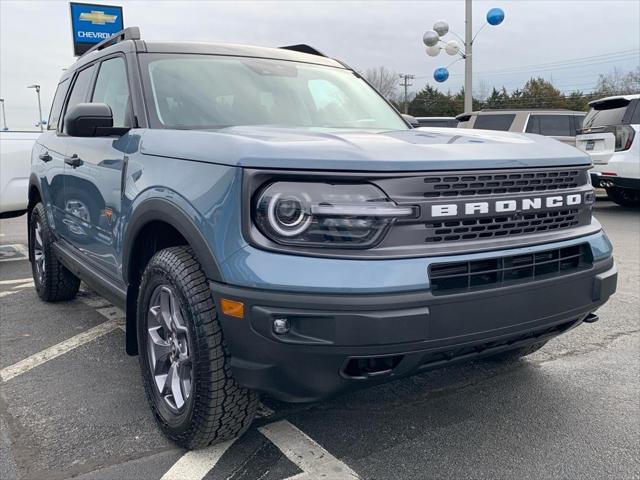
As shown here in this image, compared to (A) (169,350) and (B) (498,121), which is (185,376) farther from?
(B) (498,121)

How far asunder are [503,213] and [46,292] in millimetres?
4099

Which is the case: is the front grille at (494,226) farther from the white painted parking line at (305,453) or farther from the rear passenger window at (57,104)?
the rear passenger window at (57,104)

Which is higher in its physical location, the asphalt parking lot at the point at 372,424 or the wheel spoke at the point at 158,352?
the wheel spoke at the point at 158,352

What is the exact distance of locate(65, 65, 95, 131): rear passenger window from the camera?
427 centimetres

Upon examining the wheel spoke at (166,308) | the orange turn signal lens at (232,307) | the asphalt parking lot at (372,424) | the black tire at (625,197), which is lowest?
the asphalt parking lot at (372,424)

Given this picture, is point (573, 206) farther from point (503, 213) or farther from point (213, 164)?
point (213, 164)

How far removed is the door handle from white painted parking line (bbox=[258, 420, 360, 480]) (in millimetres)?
2066

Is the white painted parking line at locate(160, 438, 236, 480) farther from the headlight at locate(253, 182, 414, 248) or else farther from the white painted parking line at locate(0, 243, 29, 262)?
the white painted parking line at locate(0, 243, 29, 262)

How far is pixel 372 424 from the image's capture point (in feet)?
9.28

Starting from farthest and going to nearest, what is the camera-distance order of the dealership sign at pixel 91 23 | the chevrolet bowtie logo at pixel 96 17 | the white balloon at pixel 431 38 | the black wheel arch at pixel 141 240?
the white balloon at pixel 431 38 < the chevrolet bowtie logo at pixel 96 17 < the dealership sign at pixel 91 23 < the black wheel arch at pixel 141 240

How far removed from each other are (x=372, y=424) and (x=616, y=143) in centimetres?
922

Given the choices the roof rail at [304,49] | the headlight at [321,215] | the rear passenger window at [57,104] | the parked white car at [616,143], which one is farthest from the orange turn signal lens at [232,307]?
the parked white car at [616,143]

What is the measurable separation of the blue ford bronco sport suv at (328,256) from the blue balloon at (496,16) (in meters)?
13.6

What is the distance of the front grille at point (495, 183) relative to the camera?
2172mm
